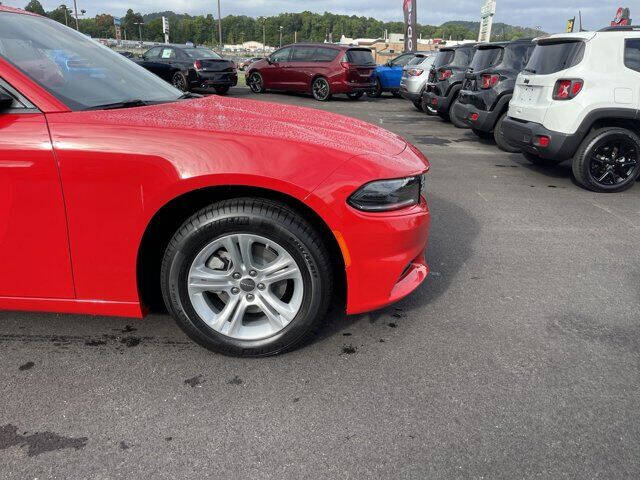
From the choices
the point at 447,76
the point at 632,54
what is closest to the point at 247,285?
the point at 632,54

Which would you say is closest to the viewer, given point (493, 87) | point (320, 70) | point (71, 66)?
point (71, 66)

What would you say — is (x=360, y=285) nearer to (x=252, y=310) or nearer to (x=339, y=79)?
(x=252, y=310)

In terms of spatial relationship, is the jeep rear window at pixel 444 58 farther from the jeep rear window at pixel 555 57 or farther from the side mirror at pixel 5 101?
the side mirror at pixel 5 101

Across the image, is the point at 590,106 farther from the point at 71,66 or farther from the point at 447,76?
the point at 447,76

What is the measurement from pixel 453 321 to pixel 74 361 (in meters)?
2.06

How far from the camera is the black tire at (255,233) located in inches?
92.5

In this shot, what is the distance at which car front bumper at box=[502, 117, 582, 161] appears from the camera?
5789 mm

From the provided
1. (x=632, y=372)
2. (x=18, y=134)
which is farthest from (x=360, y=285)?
(x=18, y=134)

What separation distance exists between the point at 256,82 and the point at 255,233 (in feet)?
56.2

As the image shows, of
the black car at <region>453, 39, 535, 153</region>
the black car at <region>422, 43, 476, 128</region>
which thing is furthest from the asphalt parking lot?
the black car at <region>422, 43, 476, 128</region>

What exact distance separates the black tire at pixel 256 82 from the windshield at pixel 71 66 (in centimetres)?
1547

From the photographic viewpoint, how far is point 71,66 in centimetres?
279

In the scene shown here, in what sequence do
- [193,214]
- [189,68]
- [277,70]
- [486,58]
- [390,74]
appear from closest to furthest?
[193,214]
[486,58]
[189,68]
[277,70]
[390,74]

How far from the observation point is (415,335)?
282 cm
